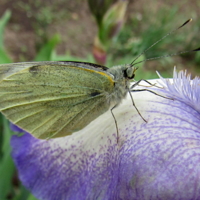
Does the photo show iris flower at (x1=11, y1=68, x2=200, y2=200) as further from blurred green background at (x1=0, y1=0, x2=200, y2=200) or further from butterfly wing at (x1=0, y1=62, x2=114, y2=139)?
blurred green background at (x1=0, y1=0, x2=200, y2=200)

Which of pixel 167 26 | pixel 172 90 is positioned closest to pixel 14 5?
pixel 167 26

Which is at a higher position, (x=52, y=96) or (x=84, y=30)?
(x=84, y=30)

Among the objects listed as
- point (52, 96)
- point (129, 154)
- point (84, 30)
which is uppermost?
point (84, 30)

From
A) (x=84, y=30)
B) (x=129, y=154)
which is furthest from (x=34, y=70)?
(x=84, y=30)

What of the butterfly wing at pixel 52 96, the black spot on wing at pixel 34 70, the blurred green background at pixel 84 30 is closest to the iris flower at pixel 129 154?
the butterfly wing at pixel 52 96

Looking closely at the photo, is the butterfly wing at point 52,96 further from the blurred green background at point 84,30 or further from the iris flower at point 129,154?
the blurred green background at point 84,30

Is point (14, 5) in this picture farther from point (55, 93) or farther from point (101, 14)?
point (55, 93)

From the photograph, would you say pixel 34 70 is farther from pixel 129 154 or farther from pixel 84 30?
pixel 84 30
